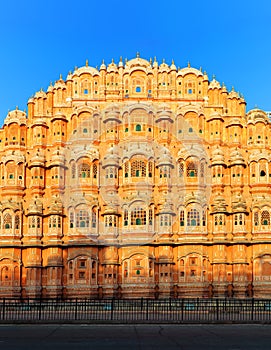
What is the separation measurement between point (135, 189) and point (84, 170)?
5.59 metres

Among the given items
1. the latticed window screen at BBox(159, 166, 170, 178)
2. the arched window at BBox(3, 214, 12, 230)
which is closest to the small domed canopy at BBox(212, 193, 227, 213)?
the latticed window screen at BBox(159, 166, 170, 178)

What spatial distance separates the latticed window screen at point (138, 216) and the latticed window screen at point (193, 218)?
14.2 feet

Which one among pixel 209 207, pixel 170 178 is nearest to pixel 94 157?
pixel 170 178

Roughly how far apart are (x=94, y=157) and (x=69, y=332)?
3200 cm

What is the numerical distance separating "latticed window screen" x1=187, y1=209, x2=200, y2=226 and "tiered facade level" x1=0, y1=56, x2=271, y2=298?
0.32 ft

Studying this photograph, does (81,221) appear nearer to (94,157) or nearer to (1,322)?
(94,157)

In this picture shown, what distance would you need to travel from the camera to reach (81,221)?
183 feet

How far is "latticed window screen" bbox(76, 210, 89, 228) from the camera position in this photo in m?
55.7

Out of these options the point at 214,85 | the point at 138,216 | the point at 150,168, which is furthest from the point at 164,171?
the point at 214,85

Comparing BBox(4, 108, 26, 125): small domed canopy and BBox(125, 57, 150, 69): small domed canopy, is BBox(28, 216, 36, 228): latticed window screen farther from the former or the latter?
BBox(125, 57, 150, 69): small domed canopy

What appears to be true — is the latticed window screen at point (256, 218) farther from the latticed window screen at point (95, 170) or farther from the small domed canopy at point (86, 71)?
the small domed canopy at point (86, 71)

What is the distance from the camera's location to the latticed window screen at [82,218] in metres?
55.7

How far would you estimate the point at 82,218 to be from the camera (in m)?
55.9

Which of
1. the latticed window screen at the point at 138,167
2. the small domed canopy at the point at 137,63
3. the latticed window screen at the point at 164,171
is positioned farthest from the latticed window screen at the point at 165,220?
the small domed canopy at the point at 137,63
